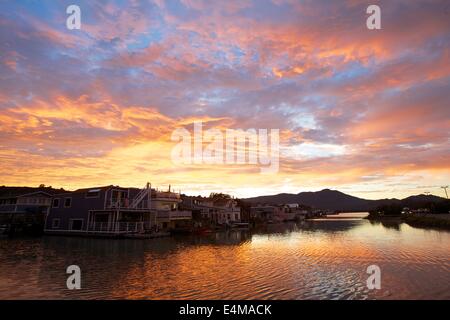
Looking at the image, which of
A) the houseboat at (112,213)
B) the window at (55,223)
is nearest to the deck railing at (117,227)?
the houseboat at (112,213)

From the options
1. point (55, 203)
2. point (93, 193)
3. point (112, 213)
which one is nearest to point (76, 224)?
point (93, 193)

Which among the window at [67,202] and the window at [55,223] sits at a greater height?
the window at [67,202]

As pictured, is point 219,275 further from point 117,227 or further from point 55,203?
point 55,203

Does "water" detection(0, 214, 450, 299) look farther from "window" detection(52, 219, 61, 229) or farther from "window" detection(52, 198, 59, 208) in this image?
"window" detection(52, 198, 59, 208)

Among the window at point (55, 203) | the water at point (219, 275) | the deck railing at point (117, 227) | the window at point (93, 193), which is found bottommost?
the water at point (219, 275)

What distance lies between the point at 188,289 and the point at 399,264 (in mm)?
19370

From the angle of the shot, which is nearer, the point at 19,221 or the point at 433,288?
the point at 433,288

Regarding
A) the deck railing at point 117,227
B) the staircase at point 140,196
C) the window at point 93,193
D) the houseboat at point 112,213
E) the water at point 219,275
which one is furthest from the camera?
the staircase at point 140,196

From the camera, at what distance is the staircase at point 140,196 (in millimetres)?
50250

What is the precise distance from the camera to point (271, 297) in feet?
54.5

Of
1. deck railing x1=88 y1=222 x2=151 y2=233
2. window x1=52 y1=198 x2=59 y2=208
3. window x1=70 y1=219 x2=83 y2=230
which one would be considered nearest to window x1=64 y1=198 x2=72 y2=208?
window x1=52 y1=198 x2=59 y2=208

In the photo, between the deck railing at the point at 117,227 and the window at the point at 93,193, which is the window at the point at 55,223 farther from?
the deck railing at the point at 117,227

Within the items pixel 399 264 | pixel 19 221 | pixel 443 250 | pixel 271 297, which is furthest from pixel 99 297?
pixel 19 221
